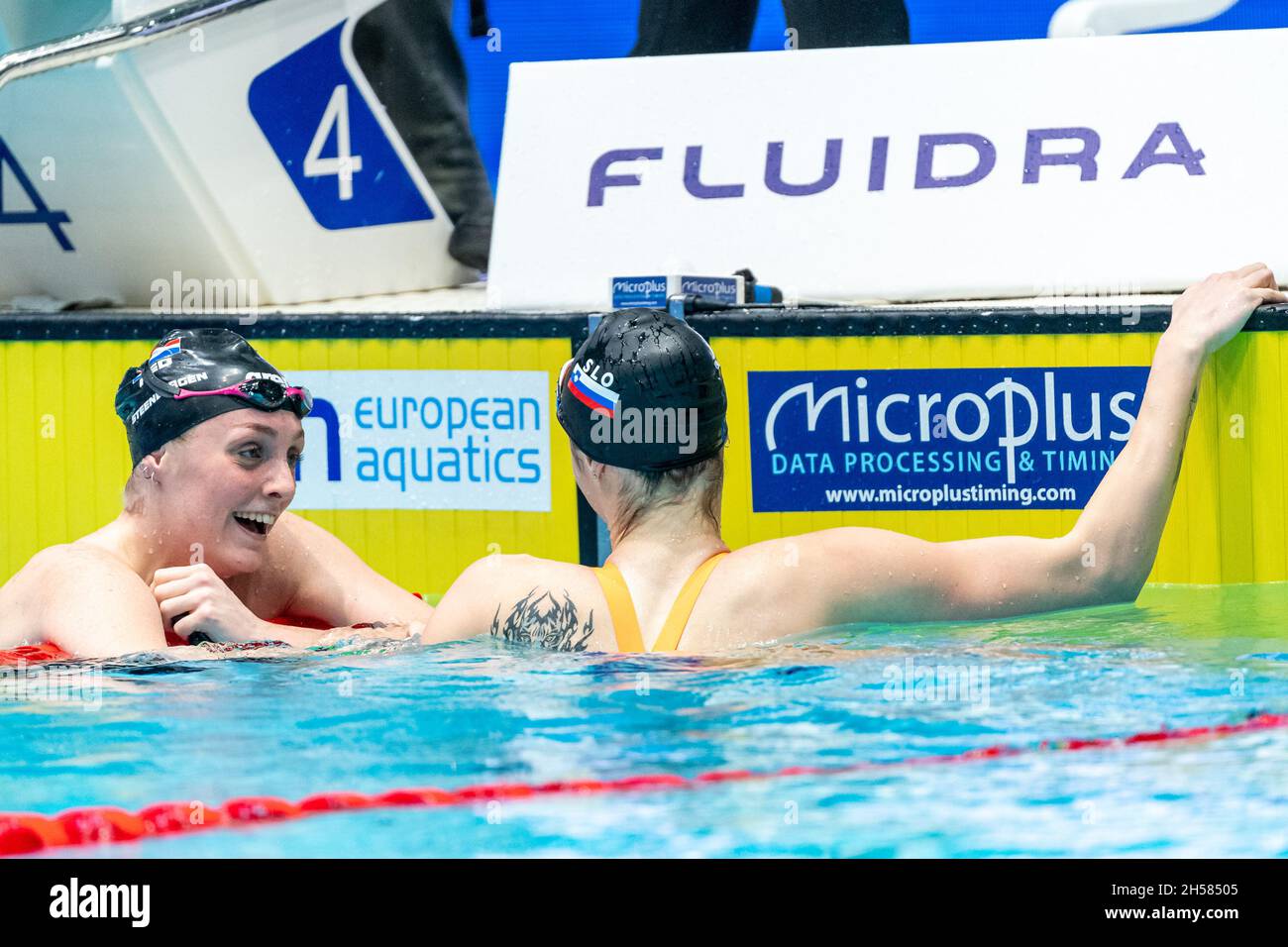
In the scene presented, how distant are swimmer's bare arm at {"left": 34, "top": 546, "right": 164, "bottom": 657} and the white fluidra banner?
7.78ft

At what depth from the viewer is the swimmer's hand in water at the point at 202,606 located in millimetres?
4004

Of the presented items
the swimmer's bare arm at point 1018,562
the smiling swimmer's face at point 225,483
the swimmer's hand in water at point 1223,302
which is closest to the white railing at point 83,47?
the smiling swimmer's face at point 225,483

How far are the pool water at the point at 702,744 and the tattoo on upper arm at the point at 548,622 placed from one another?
57mm

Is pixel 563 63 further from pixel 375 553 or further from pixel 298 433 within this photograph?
pixel 298 433

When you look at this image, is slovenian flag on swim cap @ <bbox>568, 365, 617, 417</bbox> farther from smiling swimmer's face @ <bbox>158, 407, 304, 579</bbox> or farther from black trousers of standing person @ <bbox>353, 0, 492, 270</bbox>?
black trousers of standing person @ <bbox>353, 0, 492, 270</bbox>

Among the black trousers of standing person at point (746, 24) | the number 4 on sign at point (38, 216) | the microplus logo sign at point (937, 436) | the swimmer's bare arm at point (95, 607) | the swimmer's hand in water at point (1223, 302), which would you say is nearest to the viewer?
the swimmer's bare arm at point (95, 607)

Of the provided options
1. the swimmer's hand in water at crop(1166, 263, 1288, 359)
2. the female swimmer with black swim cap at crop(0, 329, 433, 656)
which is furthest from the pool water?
the swimmer's hand in water at crop(1166, 263, 1288, 359)

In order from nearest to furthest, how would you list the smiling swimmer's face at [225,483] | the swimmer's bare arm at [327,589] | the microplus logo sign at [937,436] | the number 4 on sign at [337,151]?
1. the smiling swimmer's face at [225,483]
2. the swimmer's bare arm at [327,589]
3. the microplus logo sign at [937,436]
4. the number 4 on sign at [337,151]

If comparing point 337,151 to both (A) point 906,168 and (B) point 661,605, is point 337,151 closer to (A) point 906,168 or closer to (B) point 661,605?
(A) point 906,168

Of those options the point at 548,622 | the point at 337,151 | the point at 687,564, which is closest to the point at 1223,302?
the point at 687,564

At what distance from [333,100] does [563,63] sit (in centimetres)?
123

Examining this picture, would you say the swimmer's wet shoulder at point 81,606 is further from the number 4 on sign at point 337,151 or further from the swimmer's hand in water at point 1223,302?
the number 4 on sign at point 337,151

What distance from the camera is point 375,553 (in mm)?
6004

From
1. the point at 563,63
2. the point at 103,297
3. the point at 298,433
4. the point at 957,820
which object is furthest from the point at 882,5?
the point at 957,820
